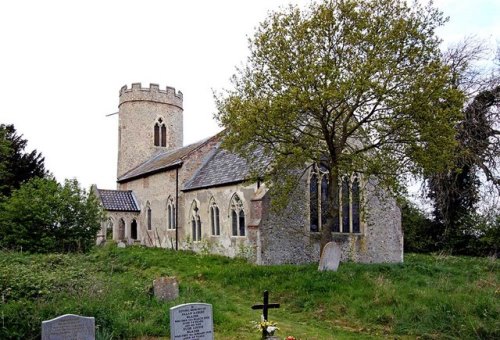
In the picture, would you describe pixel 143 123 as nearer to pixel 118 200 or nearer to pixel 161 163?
pixel 118 200

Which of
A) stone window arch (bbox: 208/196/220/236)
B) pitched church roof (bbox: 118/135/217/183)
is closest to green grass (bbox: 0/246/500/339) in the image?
stone window arch (bbox: 208/196/220/236)

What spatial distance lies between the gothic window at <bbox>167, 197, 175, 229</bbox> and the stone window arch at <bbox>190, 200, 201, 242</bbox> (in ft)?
7.73

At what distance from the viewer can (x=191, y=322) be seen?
8.56 m

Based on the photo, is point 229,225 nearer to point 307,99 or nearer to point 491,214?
point 307,99

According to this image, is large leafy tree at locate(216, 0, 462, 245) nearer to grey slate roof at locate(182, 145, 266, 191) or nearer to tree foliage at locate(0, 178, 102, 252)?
grey slate roof at locate(182, 145, 266, 191)

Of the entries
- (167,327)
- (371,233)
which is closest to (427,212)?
(371,233)

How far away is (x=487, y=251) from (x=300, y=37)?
60.9 feet

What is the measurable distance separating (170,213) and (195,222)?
3.26m

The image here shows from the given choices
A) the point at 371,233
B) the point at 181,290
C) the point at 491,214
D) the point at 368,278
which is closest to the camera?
the point at 181,290

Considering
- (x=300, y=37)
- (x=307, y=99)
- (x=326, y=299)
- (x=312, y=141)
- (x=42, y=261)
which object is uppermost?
(x=300, y=37)

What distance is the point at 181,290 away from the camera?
12820mm

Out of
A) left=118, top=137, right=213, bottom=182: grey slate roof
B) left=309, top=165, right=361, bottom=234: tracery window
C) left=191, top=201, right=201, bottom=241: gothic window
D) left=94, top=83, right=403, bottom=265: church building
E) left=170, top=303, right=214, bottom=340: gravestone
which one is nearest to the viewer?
left=170, top=303, right=214, bottom=340: gravestone

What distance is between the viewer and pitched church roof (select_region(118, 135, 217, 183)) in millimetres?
27312

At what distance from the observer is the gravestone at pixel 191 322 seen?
8.40m
